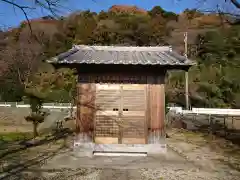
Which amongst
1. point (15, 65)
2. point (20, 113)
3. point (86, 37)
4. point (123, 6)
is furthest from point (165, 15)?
point (20, 113)

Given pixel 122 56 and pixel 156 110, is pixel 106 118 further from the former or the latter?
pixel 122 56

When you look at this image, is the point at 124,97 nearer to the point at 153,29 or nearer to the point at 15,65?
the point at 15,65

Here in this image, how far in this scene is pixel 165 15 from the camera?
66.0 m

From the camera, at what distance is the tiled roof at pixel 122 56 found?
398 inches

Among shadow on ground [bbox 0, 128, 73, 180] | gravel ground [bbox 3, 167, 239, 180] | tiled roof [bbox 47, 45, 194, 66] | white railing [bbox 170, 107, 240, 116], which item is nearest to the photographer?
gravel ground [bbox 3, 167, 239, 180]

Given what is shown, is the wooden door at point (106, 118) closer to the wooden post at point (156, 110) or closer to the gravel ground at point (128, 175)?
the wooden post at point (156, 110)

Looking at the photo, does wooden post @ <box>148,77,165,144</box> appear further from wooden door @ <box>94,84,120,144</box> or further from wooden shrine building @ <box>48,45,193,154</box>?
wooden door @ <box>94,84,120,144</box>

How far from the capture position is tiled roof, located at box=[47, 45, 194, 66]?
10.1m

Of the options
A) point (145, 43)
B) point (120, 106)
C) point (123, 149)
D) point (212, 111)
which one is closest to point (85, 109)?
point (120, 106)

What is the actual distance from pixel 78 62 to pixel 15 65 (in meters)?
33.5

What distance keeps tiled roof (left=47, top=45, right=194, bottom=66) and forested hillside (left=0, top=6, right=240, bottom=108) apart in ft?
65.5

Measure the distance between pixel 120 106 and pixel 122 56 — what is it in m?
1.75

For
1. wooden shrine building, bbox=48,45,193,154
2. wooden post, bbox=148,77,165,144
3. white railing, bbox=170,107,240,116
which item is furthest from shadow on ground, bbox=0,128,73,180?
white railing, bbox=170,107,240,116

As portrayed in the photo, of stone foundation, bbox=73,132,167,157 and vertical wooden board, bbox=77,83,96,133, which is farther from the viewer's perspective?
vertical wooden board, bbox=77,83,96,133
